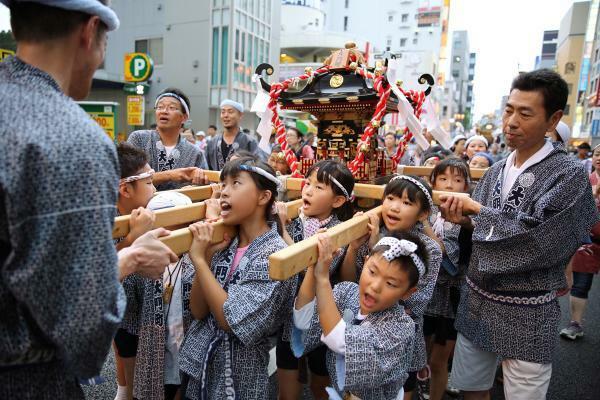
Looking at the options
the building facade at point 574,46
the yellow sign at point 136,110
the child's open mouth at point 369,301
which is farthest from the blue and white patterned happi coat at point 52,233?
the building facade at point 574,46

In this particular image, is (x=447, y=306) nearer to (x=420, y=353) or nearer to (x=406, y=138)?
(x=420, y=353)

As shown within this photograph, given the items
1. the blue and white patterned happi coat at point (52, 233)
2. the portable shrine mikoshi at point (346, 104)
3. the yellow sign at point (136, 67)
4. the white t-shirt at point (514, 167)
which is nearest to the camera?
the blue and white patterned happi coat at point (52, 233)

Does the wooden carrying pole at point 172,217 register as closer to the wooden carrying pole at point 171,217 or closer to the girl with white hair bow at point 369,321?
the wooden carrying pole at point 171,217

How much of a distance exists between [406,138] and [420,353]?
2251 mm

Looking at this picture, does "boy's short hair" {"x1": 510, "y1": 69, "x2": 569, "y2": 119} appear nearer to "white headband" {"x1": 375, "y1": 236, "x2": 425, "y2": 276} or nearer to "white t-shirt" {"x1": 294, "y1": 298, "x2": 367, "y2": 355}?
"white headband" {"x1": 375, "y1": 236, "x2": 425, "y2": 276}

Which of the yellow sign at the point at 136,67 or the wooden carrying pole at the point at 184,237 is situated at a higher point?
the yellow sign at the point at 136,67

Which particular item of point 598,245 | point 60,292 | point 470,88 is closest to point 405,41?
point 598,245

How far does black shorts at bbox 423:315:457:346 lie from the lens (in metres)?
3.08

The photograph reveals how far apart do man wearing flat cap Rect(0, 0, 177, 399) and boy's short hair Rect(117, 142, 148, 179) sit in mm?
1295

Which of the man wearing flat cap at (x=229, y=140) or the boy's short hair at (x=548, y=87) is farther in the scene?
the man wearing flat cap at (x=229, y=140)

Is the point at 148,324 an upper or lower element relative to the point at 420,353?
upper

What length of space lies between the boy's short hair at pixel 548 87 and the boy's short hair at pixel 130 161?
2.17 meters

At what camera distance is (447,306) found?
3.02 metres

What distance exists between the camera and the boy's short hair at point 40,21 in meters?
1.04
